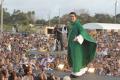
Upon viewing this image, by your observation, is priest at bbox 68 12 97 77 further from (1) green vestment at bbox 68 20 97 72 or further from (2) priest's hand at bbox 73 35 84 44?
(2) priest's hand at bbox 73 35 84 44

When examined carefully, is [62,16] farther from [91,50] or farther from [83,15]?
[91,50]

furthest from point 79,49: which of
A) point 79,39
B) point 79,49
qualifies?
point 79,39

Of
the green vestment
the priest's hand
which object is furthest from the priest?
the priest's hand

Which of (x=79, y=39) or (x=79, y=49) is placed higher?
(x=79, y=39)

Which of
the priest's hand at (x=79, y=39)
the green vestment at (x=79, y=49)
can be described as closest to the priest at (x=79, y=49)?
the green vestment at (x=79, y=49)

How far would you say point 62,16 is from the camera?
7138 centimetres

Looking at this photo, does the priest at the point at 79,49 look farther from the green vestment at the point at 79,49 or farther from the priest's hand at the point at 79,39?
the priest's hand at the point at 79,39

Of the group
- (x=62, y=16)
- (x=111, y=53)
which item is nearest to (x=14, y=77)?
(x=111, y=53)

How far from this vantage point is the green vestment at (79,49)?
1183cm

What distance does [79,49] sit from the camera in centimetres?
1188

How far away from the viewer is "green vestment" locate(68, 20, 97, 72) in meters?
11.8

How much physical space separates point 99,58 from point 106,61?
167 centimetres

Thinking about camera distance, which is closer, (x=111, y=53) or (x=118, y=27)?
(x=111, y=53)

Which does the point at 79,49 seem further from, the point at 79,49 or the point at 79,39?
the point at 79,39
